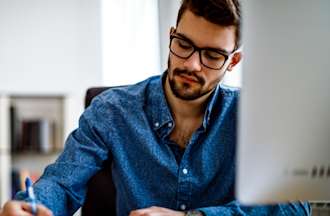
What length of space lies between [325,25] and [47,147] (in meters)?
2.75

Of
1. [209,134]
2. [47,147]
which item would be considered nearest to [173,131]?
[209,134]

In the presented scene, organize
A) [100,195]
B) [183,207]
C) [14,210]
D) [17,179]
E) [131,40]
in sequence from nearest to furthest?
1. [14,210]
2. [183,207]
3. [100,195]
4. [131,40]
5. [17,179]

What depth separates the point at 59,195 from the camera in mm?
896

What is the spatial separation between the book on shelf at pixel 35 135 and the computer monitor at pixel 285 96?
2642 millimetres

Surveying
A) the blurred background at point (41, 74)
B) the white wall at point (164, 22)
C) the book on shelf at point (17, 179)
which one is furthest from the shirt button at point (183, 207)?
the book on shelf at point (17, 179)

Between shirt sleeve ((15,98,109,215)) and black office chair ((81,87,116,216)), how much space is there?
0.41 ft

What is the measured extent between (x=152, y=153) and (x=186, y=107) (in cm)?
14

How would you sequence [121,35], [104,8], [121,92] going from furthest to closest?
1. [104,8]
2. [121,35]
3. [121,92]

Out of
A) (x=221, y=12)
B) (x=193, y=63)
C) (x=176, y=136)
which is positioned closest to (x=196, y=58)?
(x=193, y=63)

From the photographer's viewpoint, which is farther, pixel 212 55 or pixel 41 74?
pixel 41 74

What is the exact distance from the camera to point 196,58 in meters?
0.90

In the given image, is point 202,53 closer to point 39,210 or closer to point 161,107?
Result: point 161,107

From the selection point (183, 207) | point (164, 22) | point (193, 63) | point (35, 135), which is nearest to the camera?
point (193, 63)

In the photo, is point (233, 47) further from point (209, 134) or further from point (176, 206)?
point (176, 206)
